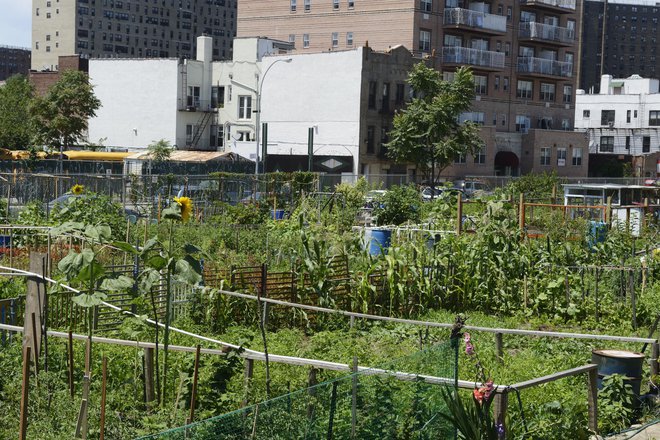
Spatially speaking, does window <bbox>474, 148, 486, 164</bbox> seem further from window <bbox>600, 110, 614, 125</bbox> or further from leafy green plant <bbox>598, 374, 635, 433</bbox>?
leafy green plant <bbox>598, 374, 635, 433</bbox>

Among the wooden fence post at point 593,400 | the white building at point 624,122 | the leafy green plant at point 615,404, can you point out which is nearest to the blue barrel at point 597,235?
the leafy green plant at point 615,404

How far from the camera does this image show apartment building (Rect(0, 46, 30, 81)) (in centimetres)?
18375

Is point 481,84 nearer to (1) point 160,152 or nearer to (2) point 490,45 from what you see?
(2) point 490,45

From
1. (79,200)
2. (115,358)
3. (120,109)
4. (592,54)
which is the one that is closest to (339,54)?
(120,109)

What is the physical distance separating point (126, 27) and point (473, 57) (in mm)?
104438

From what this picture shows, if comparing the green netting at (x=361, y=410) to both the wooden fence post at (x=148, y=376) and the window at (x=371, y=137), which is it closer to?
the wooden fence post at (x=148, y=376)

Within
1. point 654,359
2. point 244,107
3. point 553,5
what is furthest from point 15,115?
point 654,359

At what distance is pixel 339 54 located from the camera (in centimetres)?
6181

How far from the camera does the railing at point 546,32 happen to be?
7294cm

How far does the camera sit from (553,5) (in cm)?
7450

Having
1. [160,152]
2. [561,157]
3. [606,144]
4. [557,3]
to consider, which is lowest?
[160,152]

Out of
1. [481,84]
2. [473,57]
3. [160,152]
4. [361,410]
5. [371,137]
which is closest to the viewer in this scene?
[361,410]

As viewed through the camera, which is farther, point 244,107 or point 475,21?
point 244,107

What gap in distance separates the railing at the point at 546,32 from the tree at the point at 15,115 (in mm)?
37097
